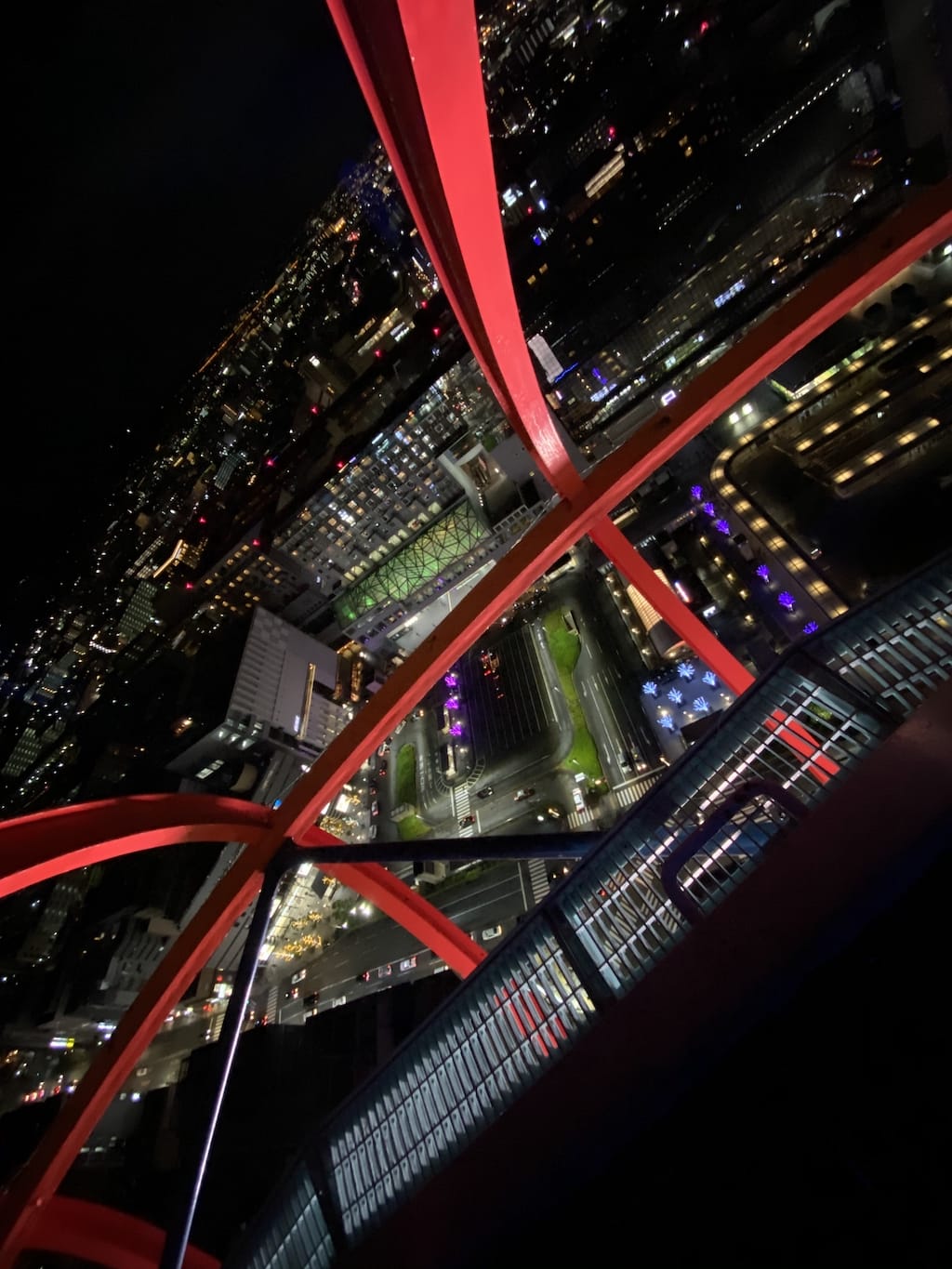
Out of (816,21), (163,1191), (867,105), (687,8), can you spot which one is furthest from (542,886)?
(687,8)

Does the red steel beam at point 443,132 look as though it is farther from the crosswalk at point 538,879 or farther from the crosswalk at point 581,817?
the crosswalk at point 581,817

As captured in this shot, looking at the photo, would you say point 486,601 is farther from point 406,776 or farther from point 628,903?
point 406,776

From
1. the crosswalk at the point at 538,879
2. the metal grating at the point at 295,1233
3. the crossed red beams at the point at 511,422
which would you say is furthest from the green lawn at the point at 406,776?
the metal grating at the point at 295,1233

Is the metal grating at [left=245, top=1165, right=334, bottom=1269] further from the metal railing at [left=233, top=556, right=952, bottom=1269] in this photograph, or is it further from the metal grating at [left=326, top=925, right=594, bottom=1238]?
the metal grating at [left=326, top=925, right=594, bottom=1238]

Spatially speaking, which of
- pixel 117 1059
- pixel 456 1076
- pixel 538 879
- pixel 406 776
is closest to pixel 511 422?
pixel 456 1076

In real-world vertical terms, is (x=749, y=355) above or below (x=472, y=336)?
below

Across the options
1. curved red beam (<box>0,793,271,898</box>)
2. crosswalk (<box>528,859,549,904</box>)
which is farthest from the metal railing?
crosswalk (<box>528,859,549,904</box>)

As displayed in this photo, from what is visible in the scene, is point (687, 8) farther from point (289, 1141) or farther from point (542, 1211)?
point (289, 1141)
